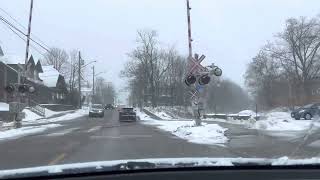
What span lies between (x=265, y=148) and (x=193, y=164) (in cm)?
1625

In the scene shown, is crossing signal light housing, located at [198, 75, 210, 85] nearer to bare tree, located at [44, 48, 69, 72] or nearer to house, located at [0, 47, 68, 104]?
house, located at [0, 47, 68, 104]

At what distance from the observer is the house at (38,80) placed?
82.5 metres

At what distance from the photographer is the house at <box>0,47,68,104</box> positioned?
82500 millimetres

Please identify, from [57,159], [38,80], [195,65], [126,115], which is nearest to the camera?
[57,159]

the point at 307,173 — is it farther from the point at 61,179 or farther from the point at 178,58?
the point at 178,58

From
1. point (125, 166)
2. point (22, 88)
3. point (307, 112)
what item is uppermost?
point (22, 88)

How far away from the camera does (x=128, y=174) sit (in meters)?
3.99

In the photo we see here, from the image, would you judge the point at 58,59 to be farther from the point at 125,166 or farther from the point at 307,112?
the point at 125,166

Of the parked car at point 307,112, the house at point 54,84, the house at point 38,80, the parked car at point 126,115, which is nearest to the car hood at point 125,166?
the parked car at point 307,112

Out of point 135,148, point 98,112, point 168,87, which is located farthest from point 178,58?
point 135,148

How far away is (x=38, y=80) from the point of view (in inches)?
4134

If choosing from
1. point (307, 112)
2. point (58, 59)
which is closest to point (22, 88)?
point (307, 112)

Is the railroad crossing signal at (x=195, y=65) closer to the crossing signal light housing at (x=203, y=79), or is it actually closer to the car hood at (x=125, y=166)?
the crossing signal light housing at (x=203, y=79)

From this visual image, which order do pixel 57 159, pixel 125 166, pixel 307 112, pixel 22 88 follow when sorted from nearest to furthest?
pixel 125 166
pixel 57 159
pixel 22 88
pixel 307 112
